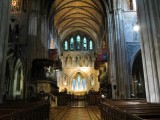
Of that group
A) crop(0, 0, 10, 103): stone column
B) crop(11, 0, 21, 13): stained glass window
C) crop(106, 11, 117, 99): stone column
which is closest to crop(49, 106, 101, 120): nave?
crop(0, 0, 10, 103): stone column

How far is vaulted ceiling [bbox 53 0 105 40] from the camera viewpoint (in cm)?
2777

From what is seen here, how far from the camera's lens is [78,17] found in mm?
33969

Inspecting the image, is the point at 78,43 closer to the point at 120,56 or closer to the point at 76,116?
the point at 120,56

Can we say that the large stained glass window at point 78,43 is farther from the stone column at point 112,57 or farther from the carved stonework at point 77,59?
the stone column at point 112,57

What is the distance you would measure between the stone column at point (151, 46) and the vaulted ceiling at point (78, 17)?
17.8 meters

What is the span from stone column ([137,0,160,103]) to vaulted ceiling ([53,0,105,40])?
1775cm

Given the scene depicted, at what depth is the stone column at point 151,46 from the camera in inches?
304

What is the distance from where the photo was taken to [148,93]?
808 cm

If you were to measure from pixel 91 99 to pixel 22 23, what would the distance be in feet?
36.8

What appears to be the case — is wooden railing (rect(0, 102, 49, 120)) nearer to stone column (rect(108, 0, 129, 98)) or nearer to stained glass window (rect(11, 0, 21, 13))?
stone column (rect(108, 0, 129, 98))

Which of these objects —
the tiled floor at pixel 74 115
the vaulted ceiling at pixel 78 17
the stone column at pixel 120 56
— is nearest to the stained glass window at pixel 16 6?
the vaulted ceiling at pixel 78 17

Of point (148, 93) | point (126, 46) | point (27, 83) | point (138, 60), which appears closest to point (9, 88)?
point (27, 83)

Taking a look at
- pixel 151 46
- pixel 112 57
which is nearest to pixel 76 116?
pixel 151 46

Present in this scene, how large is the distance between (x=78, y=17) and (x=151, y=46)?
89.0ft
